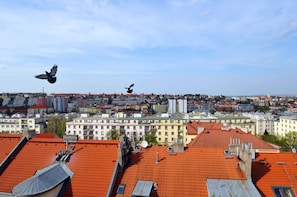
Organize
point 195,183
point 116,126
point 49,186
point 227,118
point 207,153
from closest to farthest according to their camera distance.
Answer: point 49,186 → point 195,183 → point 207,153 → point 116,126 → point 227,118

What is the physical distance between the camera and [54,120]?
95312 millimetres

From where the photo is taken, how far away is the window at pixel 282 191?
20.7m

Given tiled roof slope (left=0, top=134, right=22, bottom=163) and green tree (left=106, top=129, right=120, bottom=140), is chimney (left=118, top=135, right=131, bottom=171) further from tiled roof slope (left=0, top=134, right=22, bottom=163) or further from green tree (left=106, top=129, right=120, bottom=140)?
green tree (left=106, top=129, right=120, bottom=140)

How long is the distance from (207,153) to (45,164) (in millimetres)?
14068

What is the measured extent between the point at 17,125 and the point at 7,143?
8044 cm

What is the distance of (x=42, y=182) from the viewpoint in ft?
62.1

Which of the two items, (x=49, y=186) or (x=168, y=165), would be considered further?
(x=168, y=165)

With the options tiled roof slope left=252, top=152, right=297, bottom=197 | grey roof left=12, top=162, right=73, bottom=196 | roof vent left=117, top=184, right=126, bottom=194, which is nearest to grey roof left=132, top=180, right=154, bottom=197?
roof vent left=117, top=184, right=126, bottom=194

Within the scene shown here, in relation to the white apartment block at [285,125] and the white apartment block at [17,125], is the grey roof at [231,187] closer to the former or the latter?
the white apartment block at [285,125]

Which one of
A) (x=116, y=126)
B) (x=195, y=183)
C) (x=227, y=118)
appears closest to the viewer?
(x=195, y=183)

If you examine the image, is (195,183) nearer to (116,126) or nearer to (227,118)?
(116,126)

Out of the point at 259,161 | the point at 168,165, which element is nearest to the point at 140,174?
the point at 168,165

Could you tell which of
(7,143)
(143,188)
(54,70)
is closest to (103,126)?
(7,143)

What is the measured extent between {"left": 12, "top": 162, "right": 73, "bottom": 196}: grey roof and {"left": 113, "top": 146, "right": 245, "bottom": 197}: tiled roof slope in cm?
432
